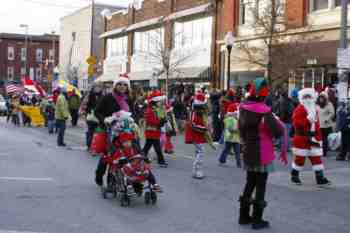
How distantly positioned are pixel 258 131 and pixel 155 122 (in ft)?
18.9

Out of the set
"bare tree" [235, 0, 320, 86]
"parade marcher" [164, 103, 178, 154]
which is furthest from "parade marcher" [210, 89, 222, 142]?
"parade marcher" [164, 103, 178, 154]

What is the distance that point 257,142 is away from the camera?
24.6ft

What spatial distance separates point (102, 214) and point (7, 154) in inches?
318

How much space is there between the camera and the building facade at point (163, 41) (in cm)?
3347

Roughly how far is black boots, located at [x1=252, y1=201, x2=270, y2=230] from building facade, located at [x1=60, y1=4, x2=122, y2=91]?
146 feet

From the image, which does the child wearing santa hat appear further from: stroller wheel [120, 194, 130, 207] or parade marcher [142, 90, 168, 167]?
stroller wheel [120, 194, 130, 207]

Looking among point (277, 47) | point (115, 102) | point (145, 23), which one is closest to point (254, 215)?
point (115, 102)

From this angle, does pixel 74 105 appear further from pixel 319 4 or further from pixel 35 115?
pixel 319 4

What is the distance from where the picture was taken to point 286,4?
25.6m

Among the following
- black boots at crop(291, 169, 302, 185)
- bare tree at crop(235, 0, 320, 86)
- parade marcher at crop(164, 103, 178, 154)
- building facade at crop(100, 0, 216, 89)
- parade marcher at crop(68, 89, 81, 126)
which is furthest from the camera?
building facade at crop(100, 0, 216, 89)

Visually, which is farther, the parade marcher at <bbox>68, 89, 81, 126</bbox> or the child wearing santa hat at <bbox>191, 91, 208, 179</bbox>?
A: the parade marcher at <bbox>68, 89, 81, 126</bbox>

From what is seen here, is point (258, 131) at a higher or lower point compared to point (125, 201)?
higher

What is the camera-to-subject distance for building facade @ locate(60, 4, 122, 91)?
53.5 metres

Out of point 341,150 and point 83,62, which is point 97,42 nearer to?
point 83,62
